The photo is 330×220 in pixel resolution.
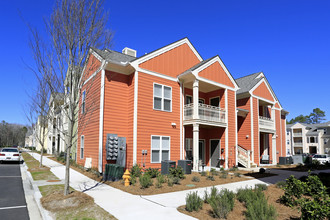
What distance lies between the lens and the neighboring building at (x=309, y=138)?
2159 inches

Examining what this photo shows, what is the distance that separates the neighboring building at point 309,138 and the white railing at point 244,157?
1884 inches

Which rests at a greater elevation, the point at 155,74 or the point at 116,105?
the point at 155,74

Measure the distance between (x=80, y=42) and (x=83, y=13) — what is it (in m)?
1.00

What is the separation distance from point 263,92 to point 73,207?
21.3 metres

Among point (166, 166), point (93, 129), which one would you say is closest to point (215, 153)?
point (166, 166)

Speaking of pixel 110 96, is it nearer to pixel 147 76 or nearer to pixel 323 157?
pixel 147 76

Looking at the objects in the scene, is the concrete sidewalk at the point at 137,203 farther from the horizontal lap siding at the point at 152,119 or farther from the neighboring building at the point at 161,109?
the horizontal lap siding at the point at 152,119

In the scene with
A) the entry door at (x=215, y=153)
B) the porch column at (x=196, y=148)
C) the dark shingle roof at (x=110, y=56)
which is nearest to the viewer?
the dark shingle roof at (x=110, y=56)

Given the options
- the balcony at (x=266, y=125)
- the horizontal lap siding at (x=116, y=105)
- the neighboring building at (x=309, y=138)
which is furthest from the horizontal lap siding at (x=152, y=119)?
the neighboring building at (x=309, y=138)

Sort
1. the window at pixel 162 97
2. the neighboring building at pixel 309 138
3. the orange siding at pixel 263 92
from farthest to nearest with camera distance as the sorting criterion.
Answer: the neighboring building at pixel 309 138 < the orange siding at pixel 263 92 < the window at pixel 162 97

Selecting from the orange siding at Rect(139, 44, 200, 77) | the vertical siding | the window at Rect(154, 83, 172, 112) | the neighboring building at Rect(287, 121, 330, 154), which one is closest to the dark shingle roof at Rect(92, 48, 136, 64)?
the orange siding at Rect(139, 44, 200, 77)

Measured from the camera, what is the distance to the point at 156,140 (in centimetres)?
1438

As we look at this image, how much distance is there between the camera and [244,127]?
831 inches

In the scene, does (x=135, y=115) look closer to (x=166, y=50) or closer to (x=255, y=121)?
(x=166, y=50)
